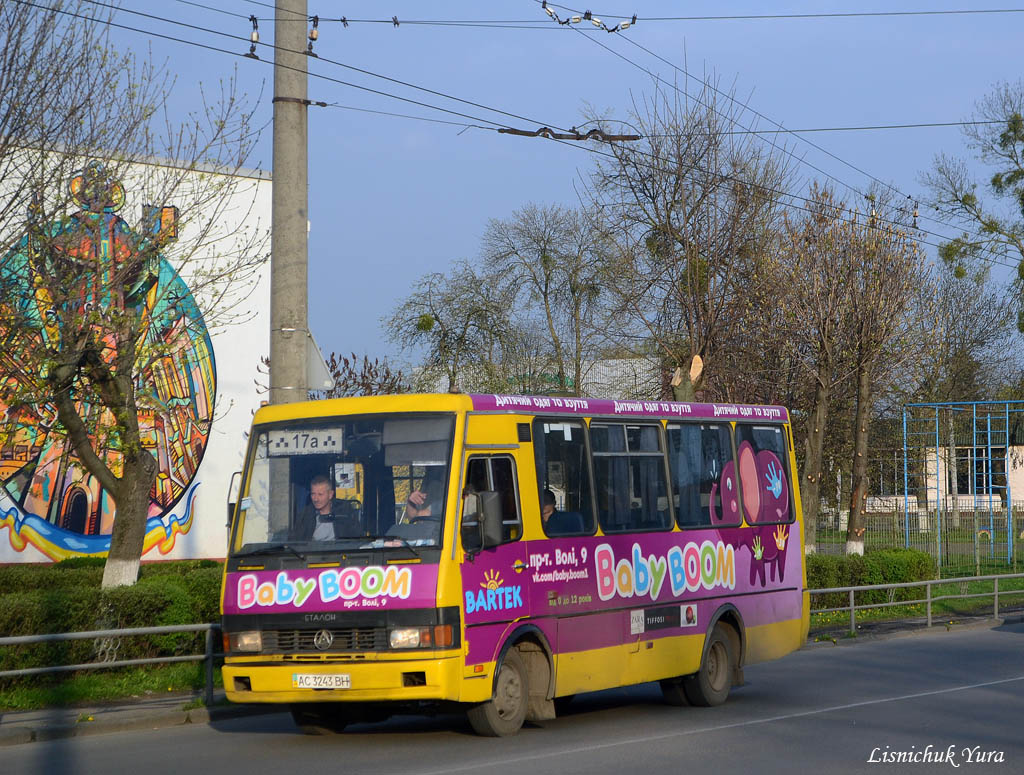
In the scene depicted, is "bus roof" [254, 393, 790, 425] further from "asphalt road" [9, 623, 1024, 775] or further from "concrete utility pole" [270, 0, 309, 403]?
"asphalt road" [9, 623, 1024, 775]

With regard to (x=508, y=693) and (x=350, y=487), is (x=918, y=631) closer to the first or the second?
(x=508, y=693)

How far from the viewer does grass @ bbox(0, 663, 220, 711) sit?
1338 centimetres

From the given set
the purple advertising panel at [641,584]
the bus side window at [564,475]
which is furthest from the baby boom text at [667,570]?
the bus side window at [564,475]

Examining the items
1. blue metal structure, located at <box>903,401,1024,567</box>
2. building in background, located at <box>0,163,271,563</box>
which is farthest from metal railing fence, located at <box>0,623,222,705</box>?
blue metal structure, located at <box>903,401,1024,567</box>

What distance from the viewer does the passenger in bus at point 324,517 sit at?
427 inches

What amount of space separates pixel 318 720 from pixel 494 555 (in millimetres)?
2358

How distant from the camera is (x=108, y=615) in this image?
15.0 m

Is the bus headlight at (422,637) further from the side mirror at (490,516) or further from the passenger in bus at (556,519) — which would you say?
the passenger in bus at (556,519)

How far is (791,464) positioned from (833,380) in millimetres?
14755

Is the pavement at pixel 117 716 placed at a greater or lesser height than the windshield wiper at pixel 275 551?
lesser

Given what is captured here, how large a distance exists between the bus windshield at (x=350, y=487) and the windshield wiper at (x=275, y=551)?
0.01m

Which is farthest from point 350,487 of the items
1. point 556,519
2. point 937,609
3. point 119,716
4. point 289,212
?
point 937,609

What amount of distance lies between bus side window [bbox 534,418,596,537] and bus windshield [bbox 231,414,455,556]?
1.25m

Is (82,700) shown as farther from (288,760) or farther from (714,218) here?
(714,218)
